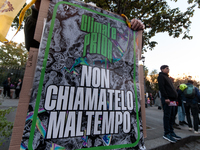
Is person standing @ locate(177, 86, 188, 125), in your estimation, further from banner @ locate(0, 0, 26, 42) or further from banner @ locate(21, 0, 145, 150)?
banner @ locate(0, 0, 26, 42)

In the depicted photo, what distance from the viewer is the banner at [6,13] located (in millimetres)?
969

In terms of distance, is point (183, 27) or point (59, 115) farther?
point (183, 27)

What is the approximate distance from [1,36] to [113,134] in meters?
1.31

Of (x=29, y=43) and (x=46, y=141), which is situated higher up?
(x=29, y=43)

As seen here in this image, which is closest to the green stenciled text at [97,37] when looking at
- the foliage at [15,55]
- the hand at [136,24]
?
the hand at [136,24]

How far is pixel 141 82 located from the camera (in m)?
1.36

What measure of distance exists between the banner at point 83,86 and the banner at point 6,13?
→ 0.31m

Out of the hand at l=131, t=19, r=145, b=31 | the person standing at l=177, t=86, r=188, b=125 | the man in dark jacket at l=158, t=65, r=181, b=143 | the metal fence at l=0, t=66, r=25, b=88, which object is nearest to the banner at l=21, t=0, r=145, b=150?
the hand at l=131, t=19, r=145, b=31

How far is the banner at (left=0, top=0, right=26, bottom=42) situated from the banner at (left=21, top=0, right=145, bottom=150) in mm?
308

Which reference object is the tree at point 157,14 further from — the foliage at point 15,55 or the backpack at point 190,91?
the foliage at point 15,55

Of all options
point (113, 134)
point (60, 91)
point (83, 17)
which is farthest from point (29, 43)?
point (113, 134)

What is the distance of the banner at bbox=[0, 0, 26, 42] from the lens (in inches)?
38.2

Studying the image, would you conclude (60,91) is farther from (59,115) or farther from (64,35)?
(64,35)

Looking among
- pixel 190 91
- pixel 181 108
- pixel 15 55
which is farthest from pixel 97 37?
pixel 15 55
